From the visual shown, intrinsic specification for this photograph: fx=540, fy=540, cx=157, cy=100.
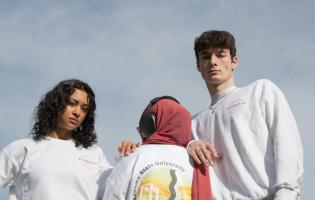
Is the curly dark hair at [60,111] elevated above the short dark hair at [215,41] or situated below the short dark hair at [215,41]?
below

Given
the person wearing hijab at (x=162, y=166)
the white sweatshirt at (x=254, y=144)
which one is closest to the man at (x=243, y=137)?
the white sweatshirt at (x=254, y=144)

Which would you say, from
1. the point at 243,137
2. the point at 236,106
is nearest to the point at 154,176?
the point at 243,137

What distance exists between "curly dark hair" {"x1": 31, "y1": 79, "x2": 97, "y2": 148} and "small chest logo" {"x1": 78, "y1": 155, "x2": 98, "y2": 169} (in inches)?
8.2

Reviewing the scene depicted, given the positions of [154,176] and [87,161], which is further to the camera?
[87,161]

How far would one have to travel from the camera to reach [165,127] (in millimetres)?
4598

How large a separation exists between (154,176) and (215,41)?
5.08 ft

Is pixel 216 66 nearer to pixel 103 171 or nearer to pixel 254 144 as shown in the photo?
pixel 254 144

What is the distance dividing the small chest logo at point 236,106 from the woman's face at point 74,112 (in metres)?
1.57

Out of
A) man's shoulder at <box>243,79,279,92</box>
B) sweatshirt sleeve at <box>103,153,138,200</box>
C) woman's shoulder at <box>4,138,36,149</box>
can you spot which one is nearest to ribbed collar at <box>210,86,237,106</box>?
man's shoulder at <box>243,79,279,92</box>

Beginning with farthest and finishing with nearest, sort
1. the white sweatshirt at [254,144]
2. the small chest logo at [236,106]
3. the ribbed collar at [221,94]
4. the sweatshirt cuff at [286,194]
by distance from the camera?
the ribbed collar at [221,94] → the small chest logo at [236,106] → the white sweatshirt at [254,144] → the sweatshirt cuff at [286,194]

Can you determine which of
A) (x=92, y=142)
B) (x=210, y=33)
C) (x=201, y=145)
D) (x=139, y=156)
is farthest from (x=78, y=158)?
(x=210, y=33)

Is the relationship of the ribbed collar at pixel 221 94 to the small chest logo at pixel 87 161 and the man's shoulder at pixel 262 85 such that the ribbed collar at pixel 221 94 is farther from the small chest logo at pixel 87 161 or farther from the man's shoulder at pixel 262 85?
the small chest logo at pixel 87 161

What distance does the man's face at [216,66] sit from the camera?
16.4 ft

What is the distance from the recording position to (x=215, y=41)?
202 inches
